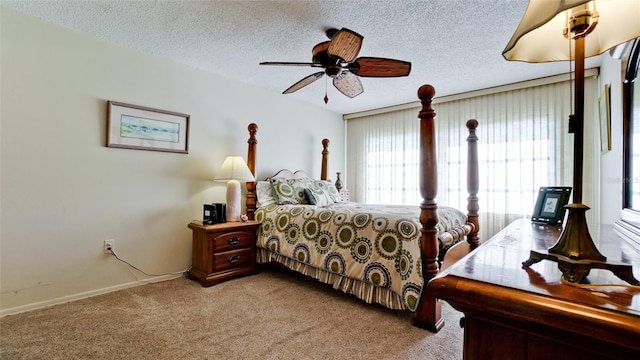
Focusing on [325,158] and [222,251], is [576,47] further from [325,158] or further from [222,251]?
[325,158]

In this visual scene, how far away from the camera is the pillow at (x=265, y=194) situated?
10.9ft

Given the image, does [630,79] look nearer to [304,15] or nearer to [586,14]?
[586,14]

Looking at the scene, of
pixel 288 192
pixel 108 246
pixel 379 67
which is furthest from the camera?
pixel 288 192

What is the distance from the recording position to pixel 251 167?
Result: 3.39 m

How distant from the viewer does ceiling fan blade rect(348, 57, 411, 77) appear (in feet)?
6.97

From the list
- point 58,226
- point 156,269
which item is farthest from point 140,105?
point 156,269

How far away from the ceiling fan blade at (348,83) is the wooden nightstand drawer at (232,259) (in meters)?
1.88

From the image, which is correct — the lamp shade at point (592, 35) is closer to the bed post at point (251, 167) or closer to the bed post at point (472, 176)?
the bed post at point (472, 176)

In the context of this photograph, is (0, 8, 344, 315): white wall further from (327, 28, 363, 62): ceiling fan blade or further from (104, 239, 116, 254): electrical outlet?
(327, 28, 363, 62): ceiling fan blade

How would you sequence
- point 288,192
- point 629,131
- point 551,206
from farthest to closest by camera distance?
1. point 288,192
2. point 551,206
3. point 629,131

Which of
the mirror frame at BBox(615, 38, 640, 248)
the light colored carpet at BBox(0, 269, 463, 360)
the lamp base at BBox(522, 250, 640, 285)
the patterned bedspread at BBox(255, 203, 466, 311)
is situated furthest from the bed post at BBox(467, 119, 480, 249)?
the lamp base at BBox(522, 250, 640, 285)

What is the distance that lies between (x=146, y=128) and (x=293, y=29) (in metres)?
1.70

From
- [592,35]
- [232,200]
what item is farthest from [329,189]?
[592,35]

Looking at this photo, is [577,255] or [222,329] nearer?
[577,255]
